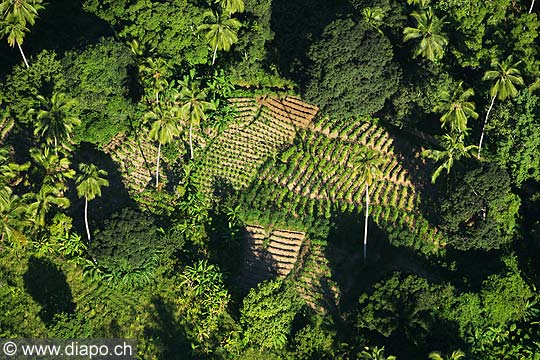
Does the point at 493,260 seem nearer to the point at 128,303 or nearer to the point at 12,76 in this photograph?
the point at 128,303

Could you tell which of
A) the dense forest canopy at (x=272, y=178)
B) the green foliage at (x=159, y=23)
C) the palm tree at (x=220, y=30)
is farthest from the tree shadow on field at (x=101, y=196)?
the palm tree at (x=220, y=30)

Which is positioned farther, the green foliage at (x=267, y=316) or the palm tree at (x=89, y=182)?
the palm tree at (x=89, y=182)

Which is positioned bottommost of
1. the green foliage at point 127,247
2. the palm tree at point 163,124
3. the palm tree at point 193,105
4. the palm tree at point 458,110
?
the green foliage at point 127,247

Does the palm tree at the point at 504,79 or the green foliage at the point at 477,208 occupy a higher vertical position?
the palm tree at the point at 504,79

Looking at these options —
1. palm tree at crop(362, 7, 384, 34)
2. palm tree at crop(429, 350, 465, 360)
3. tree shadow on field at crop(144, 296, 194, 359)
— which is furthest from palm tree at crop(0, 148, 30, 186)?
palm tree at crop(429, 350, 465, 360)

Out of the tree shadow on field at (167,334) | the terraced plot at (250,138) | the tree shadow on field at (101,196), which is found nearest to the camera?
the tree shadow on field at (167,334)

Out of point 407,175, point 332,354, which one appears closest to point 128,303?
point 332,354

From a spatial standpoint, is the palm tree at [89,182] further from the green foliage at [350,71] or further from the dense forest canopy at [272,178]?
the green foliage at [350,71]

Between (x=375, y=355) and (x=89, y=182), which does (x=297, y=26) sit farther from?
→ (x=375, y=355)
